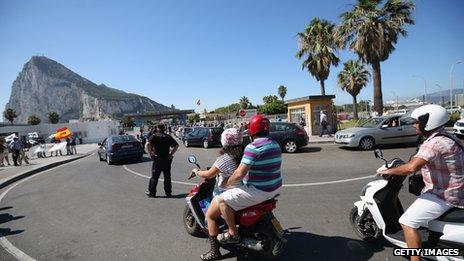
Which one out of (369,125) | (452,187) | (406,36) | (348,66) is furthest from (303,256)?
(348,66)

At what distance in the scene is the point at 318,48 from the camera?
113 feet

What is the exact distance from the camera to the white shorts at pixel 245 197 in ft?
13.0

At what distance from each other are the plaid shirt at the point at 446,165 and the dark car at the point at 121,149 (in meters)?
15.2

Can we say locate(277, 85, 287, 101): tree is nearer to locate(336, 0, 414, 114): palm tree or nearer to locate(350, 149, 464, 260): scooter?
locate(336, 0, 414, 114): palm tree

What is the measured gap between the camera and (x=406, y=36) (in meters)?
25.2

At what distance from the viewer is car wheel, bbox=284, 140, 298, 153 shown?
55.0 feet

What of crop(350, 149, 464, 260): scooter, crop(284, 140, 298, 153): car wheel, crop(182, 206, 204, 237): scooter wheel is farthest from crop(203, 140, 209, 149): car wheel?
crop(350, 149, 464, 260): scooter

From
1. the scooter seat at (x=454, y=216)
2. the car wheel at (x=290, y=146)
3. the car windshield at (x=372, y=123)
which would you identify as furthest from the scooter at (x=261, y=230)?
the car windshield at (x=372, y=123)

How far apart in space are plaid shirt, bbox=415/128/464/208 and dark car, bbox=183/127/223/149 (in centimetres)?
2063

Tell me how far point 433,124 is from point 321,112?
2144 cm

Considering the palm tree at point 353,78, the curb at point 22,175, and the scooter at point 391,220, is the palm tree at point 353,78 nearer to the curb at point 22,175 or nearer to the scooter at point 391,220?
the curb at point 22,175

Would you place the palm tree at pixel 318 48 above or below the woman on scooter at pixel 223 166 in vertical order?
above

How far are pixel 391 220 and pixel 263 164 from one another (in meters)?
1.70

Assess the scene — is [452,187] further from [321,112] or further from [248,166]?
[321,112]
